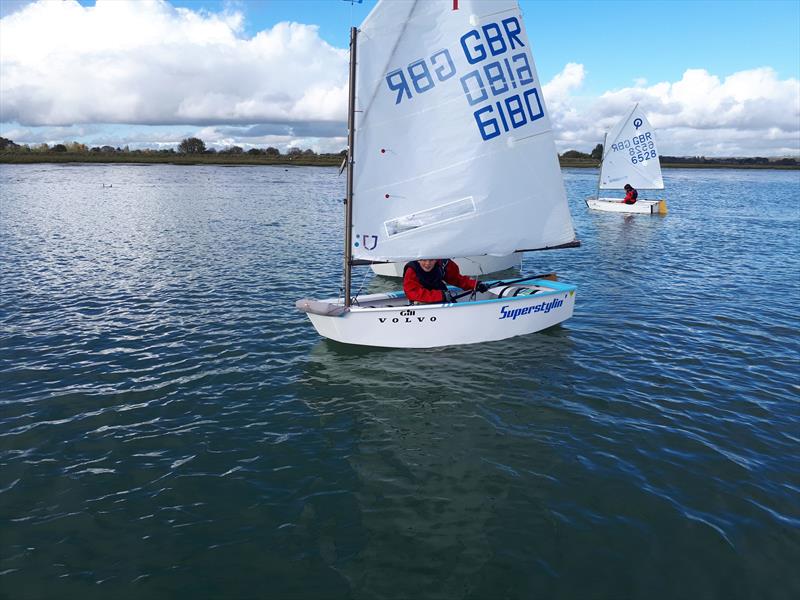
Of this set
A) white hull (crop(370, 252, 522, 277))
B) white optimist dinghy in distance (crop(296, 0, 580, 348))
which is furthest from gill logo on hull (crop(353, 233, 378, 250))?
white hull (crop(370, 252, 522, 277))

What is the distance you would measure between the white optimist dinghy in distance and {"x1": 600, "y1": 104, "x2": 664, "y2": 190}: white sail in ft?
136

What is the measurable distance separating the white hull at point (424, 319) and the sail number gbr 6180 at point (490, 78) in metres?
4.88

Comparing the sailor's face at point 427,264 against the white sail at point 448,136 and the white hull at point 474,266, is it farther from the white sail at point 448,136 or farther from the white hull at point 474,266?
the white hull at point 474,266

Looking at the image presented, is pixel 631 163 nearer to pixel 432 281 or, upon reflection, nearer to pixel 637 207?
pixel 637 207

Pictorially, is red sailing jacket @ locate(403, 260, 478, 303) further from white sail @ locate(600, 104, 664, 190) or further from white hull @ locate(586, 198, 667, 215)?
white sail @ locate(600, 104, 664, 190)

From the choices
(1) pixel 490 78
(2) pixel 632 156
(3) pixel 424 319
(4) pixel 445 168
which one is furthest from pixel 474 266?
(2) pixel 632 156

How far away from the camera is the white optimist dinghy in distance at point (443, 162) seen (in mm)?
13031

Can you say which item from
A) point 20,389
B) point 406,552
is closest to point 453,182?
point 406,552

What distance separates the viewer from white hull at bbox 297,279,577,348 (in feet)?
48.2

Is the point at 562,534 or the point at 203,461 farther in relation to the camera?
the point at 203,461

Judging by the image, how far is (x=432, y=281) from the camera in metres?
15.9

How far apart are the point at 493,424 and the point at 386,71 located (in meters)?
8.80

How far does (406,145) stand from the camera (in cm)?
1378

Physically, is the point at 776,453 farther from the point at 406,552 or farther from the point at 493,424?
the point at 406,552
